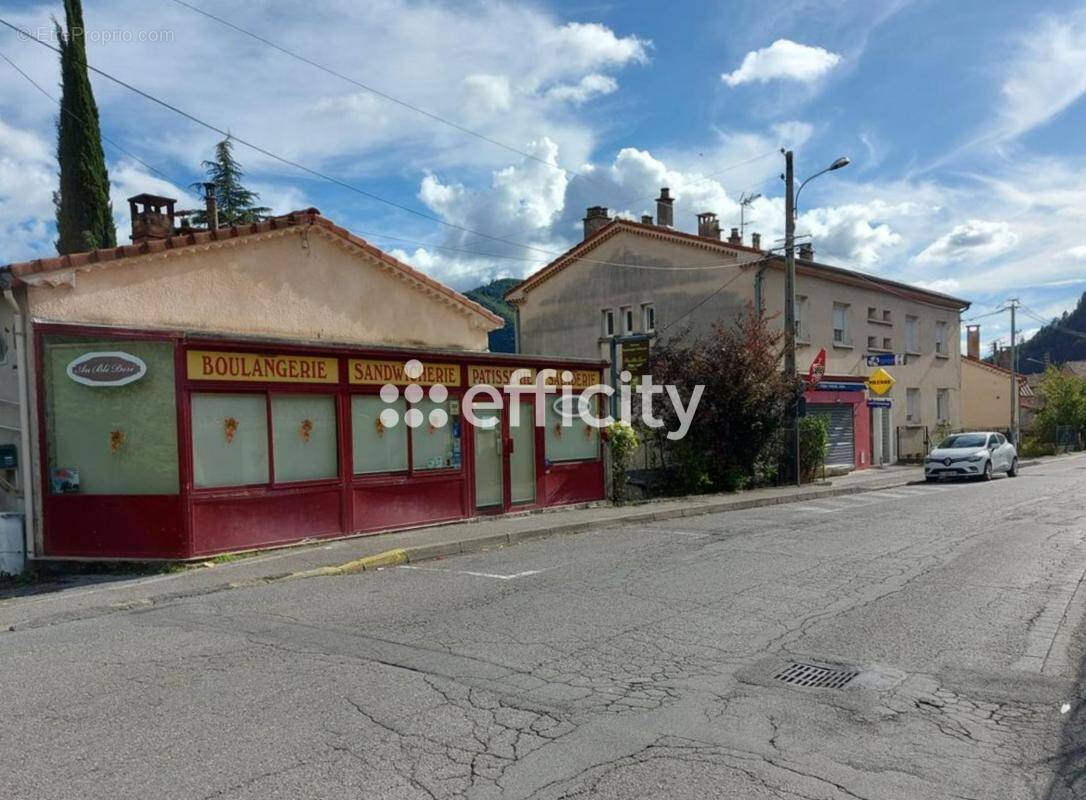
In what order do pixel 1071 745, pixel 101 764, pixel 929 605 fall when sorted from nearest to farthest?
pixel 101 764 → pixel 1071 745 → pixel 929 605

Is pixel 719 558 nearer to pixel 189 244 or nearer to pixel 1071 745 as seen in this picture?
pixel 1071 745

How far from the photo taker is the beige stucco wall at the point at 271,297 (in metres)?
11.4

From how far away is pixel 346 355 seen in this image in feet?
41.1

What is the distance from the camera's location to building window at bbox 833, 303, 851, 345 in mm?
28172

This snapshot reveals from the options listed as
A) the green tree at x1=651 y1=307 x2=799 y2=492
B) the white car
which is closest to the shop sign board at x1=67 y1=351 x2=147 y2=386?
the green tree at x1=651 y1=307 x2=799 y2=492

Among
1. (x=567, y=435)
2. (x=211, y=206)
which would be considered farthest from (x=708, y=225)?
(x=211, y=206)

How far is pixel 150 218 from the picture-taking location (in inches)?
571

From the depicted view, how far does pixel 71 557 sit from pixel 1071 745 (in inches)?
428

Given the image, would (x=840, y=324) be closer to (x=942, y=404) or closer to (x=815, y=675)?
(x=942, y=404)

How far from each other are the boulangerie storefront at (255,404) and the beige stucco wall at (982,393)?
36804 millimetres

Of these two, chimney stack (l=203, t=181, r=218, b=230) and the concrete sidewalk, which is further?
chimney stack (l=203, t=181, r=218, b=230)

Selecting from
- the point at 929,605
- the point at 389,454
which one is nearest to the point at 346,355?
the point at 389,454

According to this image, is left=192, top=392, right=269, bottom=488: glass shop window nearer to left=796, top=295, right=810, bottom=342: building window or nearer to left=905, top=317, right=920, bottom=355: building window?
left=796, top=295, right=810, bottom=342: building window

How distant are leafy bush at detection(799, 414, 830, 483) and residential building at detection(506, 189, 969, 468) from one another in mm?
3176
